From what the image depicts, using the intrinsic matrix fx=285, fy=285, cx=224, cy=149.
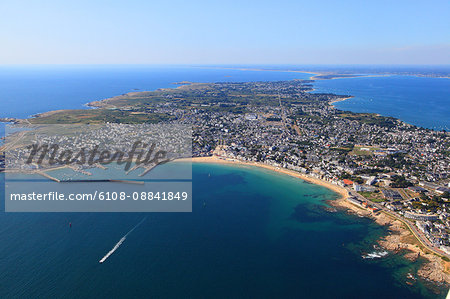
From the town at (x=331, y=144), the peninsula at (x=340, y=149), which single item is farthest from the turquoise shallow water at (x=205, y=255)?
the town at (x=331, y=144)

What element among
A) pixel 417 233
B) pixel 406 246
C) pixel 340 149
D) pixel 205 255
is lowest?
pixel 205 255

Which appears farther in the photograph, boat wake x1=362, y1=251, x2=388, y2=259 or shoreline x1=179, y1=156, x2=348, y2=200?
shoreline x1=179, y1=156, x2=348, y2=200

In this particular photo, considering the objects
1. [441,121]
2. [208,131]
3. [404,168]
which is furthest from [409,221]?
[441,121]

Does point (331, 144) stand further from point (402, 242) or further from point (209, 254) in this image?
point (209, 254)

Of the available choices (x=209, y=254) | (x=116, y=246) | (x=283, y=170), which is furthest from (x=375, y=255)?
(x=116, y=246)

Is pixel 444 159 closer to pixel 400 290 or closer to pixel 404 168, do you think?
pixel 404 168

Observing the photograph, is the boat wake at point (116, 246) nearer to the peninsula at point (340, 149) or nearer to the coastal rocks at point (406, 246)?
the coastal rocks at point (406, 246)

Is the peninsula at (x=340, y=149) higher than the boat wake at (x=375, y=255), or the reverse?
the peninsula at (x=340, y=149)

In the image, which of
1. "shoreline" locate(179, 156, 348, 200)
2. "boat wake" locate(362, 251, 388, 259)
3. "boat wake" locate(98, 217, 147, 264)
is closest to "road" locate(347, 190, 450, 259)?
"boat wake" locate(362, 251, 388, 259)

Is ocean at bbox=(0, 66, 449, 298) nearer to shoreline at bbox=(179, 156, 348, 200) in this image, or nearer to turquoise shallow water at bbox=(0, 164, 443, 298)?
turquoise shallow water at bbox=(0, 164, 443, 298)
